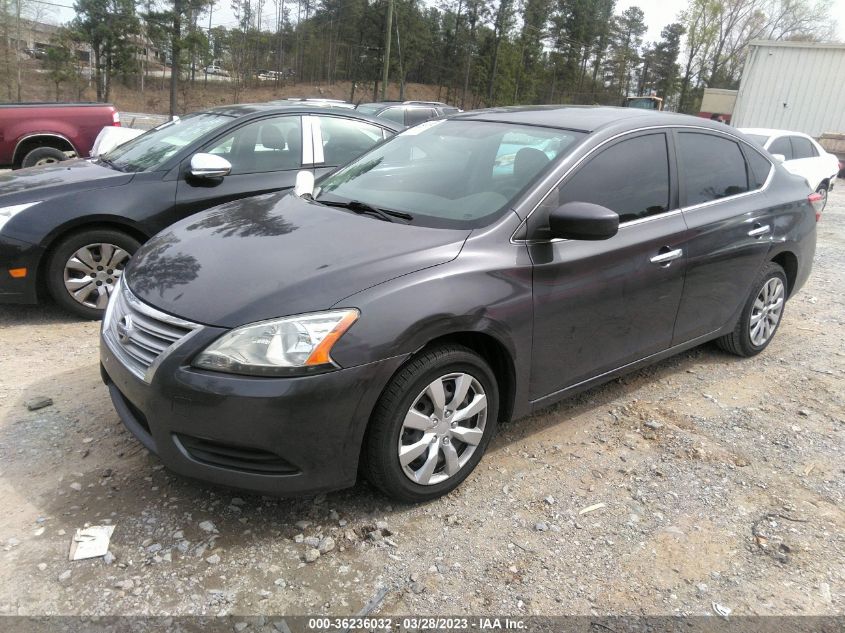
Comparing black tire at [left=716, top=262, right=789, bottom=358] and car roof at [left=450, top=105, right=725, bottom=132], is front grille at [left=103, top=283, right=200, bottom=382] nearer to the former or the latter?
car roof at [left=450, top=105, right=725, bottom=132]

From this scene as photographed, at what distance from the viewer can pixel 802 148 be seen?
11.4 metres

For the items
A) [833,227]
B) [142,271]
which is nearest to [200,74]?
[833,227]

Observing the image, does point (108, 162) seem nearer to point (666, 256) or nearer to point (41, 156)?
point (666, 256)

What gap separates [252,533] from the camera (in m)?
2.61

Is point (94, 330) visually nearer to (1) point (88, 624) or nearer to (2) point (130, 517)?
(2) point (130, 517)

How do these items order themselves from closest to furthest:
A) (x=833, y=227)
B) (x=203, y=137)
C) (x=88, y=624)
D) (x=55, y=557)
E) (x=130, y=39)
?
(x=88, y=624) < (x=55, y=557) < (x=203, y=137) < (x=833, y=227) < (x=130, y=39)

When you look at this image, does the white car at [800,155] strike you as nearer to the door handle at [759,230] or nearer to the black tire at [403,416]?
Answer: the door handle at [759,230]

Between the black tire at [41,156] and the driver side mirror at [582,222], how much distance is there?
9.15 metres

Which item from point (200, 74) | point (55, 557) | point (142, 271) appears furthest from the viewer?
point (200, 74)

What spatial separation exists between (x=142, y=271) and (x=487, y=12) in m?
58.7

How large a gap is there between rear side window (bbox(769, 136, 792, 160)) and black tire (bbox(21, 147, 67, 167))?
445 inches

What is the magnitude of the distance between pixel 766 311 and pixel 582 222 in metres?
2.58

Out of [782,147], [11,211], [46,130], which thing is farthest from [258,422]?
[782,147]

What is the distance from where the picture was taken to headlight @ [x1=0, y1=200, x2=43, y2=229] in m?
4.41
